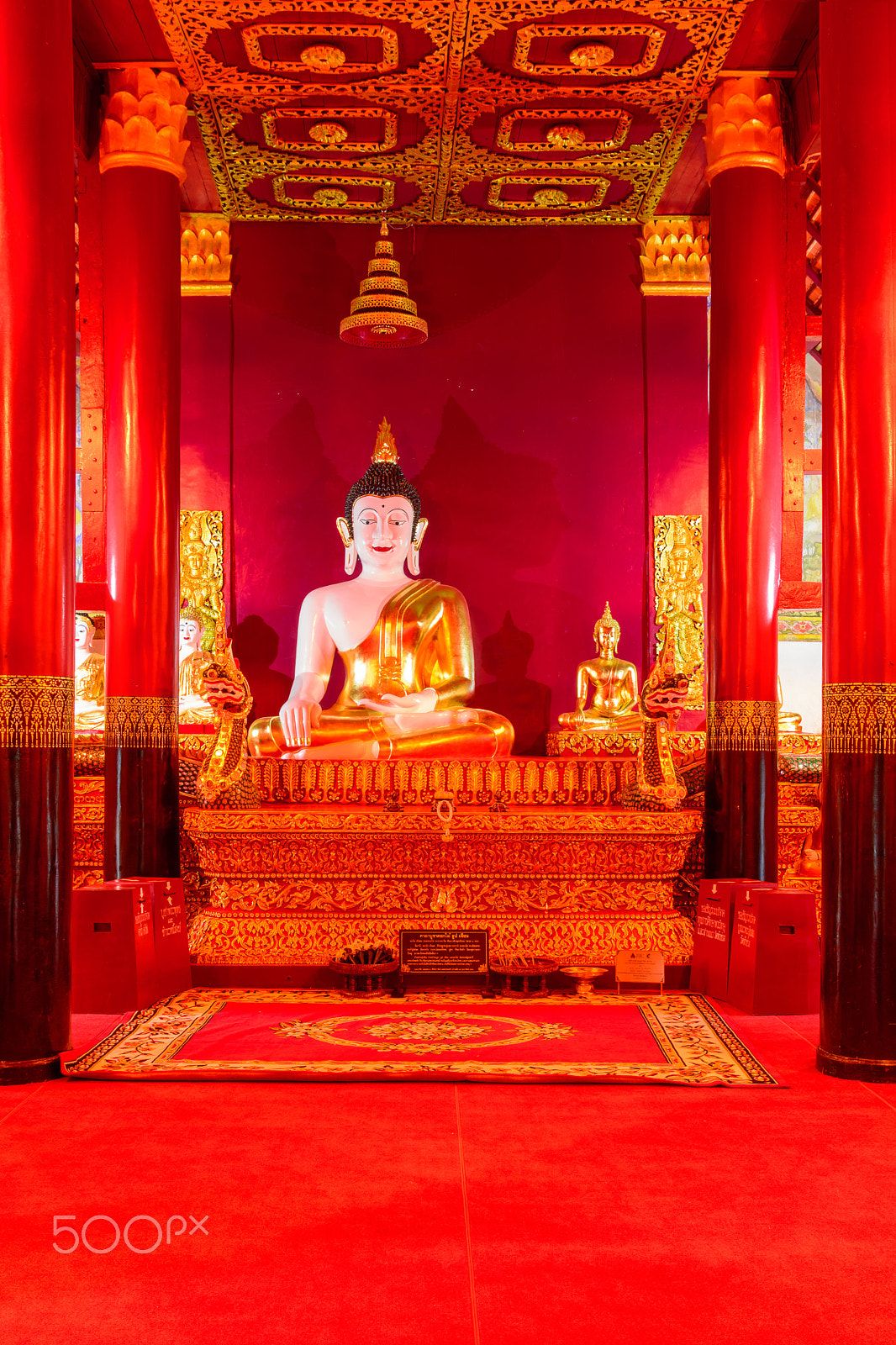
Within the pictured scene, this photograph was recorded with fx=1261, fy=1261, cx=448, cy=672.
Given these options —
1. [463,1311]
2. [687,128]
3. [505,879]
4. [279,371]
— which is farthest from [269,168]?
[463,1311]

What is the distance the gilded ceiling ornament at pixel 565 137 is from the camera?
275 inches

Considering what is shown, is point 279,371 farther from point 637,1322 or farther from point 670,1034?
point 637,1322

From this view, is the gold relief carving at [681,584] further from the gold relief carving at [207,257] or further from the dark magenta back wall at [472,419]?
the gold relief carving at [207,257]

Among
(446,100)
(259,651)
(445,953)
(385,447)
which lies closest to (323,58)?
(446,100)

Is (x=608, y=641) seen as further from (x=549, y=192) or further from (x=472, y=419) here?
(x=549, y=192)

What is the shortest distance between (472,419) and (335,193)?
1705mm

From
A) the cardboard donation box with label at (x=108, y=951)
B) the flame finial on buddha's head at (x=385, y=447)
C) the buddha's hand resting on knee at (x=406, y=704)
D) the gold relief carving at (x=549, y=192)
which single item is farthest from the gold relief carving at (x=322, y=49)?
the cardboard donation box with label at (x=108, y=951)

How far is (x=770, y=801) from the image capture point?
6031 millimetres

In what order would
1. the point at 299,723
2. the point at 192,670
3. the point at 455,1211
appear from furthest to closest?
the point at 192,670 → the point at 299,723 → the point at 455,1211

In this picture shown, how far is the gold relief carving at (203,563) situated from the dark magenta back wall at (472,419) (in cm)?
17

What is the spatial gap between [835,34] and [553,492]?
170 inches

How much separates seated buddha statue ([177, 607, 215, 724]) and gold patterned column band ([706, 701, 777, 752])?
3.16m

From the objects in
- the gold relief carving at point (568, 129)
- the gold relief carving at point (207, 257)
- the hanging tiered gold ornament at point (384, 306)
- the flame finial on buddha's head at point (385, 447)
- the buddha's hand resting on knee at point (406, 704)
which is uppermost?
the gold relief carving at point (568, 129)

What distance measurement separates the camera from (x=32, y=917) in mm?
4102
